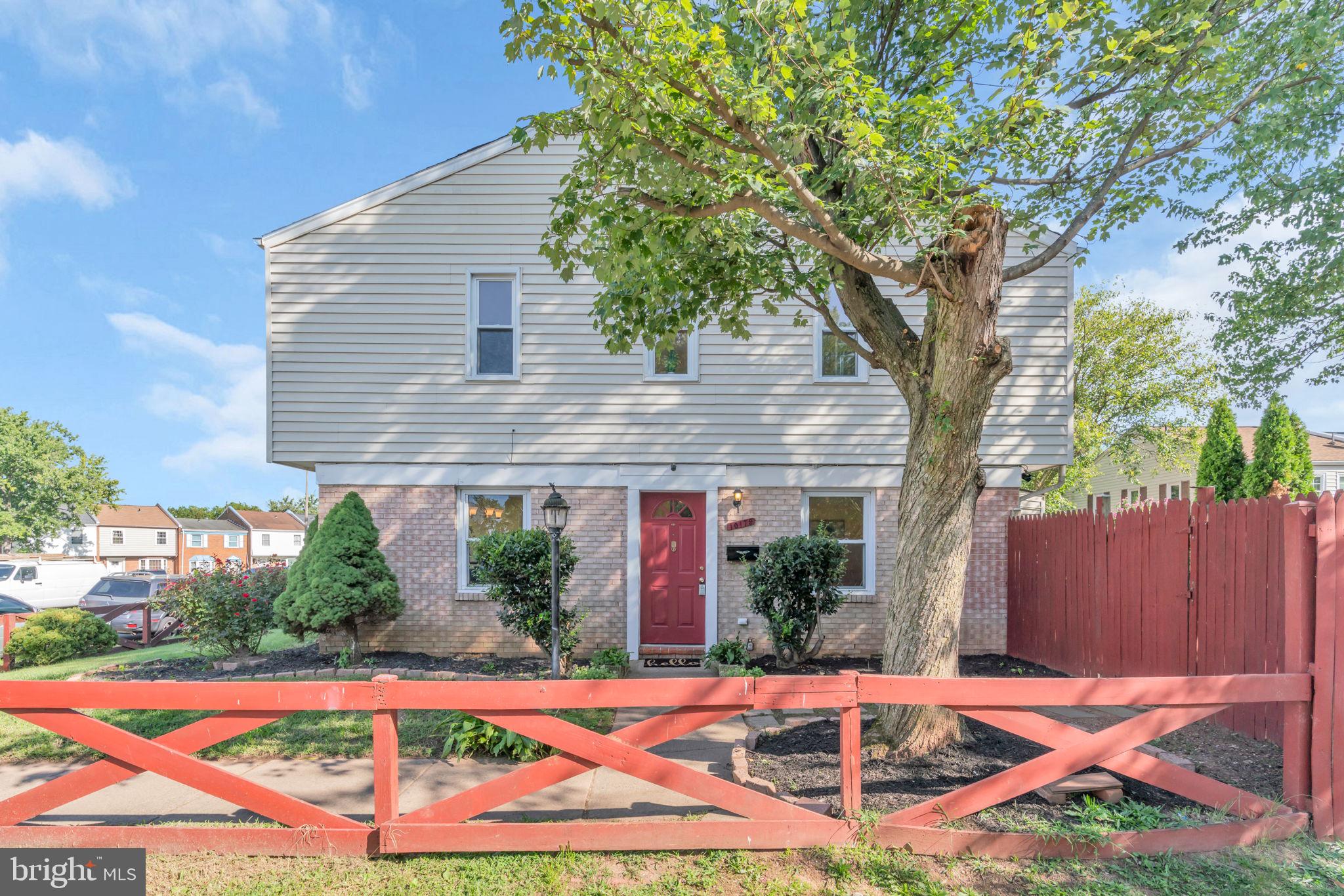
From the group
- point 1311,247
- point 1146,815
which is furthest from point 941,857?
point 1311,247

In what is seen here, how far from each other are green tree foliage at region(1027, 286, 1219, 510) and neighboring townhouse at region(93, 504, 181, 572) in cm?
5846

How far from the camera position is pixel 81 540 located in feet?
151

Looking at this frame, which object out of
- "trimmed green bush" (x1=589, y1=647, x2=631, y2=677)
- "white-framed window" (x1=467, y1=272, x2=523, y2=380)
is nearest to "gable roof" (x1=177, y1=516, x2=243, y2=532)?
"white-framed window" (x1=467, y1=272, x2=523, y2=380)

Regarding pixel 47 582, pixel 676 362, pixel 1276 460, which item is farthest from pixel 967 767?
pixel 47 582

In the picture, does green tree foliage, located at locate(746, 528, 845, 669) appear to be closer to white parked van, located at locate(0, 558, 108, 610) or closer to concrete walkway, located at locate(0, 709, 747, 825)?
concrete walkway, located at locate(0, 709, 747, 825)

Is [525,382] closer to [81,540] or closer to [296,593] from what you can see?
[296,593]

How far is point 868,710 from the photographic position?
5762 mm

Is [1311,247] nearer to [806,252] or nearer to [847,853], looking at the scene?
[806,252]

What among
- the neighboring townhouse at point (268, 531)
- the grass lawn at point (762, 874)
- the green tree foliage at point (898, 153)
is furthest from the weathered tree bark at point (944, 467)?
the neighboring townhouse at point (268, 531)

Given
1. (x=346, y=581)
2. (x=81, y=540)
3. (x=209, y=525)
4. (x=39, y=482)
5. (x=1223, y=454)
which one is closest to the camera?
(x=346, y=581)

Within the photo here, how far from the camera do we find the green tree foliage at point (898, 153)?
13.5ft

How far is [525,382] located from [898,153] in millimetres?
6012

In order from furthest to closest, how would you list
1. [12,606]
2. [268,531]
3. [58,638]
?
1. [268,531]
2. [12,606]
3. [58,638]

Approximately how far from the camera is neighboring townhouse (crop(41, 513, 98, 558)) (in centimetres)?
4484
